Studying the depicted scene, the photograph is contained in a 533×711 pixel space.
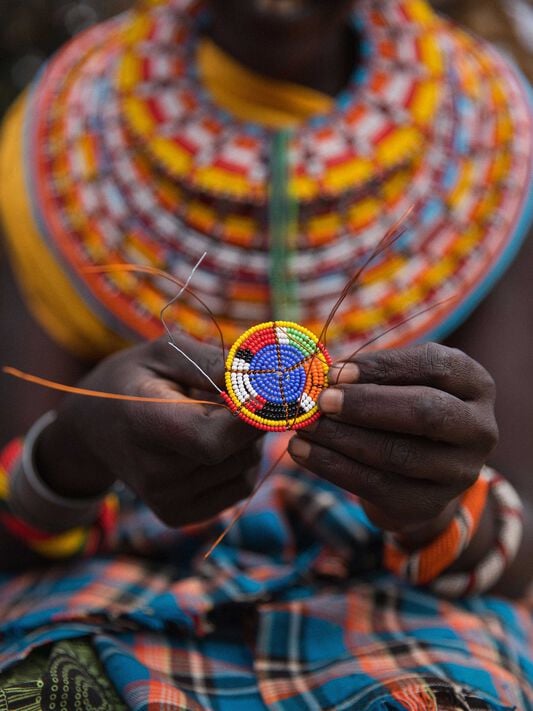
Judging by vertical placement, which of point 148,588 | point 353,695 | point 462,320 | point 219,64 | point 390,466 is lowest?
point 148,588

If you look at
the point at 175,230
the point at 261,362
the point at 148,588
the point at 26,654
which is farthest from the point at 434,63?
the point at 26,654

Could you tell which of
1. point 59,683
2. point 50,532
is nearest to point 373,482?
point 59,683

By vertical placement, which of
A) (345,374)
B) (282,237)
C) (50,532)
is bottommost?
(50,532)

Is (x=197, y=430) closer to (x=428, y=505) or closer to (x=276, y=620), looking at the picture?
(x=428, y=505)

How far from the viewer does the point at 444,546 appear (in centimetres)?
89

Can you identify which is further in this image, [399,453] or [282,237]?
[282,237]

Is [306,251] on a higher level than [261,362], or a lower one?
lower

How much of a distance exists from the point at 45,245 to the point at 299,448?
2.08 feet

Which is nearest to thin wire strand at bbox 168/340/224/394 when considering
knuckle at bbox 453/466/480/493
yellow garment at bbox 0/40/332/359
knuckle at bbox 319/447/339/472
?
knuckle at bbox 319/447/339/472

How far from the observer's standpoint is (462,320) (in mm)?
1148

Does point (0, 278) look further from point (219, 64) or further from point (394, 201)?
point (394, 201)

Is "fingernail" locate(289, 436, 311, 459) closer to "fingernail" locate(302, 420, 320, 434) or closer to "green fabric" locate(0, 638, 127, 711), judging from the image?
A: "fingernail" locate(302, 420, 320, 434)

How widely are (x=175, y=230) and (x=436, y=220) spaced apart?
1.22 feet

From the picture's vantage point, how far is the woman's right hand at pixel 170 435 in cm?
68
